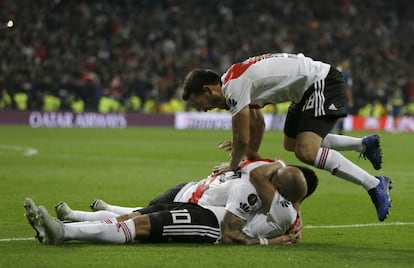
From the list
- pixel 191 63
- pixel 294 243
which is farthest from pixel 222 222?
pixel 191 63

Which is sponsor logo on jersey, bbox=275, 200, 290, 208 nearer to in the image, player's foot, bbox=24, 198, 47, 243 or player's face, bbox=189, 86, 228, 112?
player's face, bbox=189, 86, 228, 112

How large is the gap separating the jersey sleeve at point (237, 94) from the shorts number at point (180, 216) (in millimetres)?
1014

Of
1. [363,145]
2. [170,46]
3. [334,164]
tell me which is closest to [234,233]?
[334,164]

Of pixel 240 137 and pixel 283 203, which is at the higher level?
pixel 240 137

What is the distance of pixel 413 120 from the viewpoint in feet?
A: 120

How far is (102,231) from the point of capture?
756cm

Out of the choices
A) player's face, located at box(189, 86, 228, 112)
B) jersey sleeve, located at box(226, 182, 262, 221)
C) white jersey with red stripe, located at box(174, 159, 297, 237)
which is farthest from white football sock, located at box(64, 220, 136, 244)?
player's face, located at box(189, 86, 228, 112)

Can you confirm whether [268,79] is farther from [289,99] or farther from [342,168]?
[342,168]

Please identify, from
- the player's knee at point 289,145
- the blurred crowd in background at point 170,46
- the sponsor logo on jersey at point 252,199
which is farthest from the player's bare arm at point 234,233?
the blurred crowd in background at point 170,46

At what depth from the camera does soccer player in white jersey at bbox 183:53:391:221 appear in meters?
8.22

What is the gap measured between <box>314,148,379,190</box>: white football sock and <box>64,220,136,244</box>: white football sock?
1.92 m

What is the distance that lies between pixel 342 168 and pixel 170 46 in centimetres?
3241

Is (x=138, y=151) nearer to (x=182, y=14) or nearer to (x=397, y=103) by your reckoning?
(x=397, y=103)

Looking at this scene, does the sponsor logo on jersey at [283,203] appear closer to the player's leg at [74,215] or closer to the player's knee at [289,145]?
the player's leg at [74,215]
